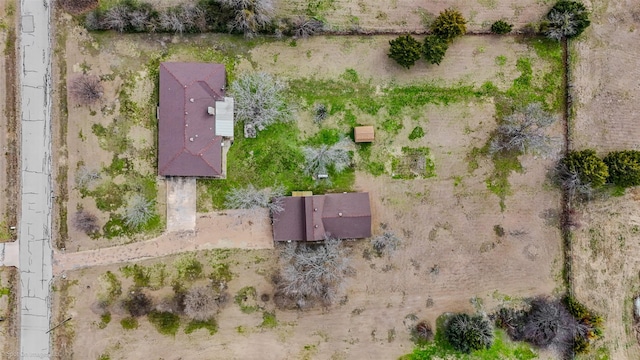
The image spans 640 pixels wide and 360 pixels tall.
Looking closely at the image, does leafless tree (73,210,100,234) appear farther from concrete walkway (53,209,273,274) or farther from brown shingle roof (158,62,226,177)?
brown shingle roof (158,62,226,177)

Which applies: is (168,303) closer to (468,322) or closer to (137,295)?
(137,295)

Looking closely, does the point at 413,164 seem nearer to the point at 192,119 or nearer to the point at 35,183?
the point at 192,119

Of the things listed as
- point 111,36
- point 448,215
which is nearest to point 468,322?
point 448,215

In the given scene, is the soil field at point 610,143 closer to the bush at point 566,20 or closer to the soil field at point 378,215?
the bush at point 566,20

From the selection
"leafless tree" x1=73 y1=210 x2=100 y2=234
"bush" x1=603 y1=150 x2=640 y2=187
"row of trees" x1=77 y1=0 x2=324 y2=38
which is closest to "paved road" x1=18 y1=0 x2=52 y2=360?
"leafless tree" x1=73 y1=210 x2=100 y2=234

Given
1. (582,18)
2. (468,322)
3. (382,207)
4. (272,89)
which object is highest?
(582,18)

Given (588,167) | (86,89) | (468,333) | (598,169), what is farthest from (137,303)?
(598,169)

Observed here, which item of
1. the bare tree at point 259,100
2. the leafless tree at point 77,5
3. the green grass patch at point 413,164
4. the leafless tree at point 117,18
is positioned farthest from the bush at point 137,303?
the leafless tree at point 77,5
